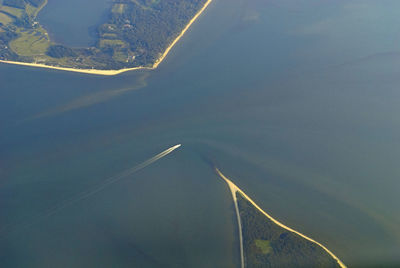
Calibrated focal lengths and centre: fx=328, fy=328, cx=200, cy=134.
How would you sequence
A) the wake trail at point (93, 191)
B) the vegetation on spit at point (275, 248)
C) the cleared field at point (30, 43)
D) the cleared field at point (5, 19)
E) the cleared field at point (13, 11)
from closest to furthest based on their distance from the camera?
the vegetation on spit at point (275, 248), the wake trail at point (93, 191), the cleared field at point (30, 43), the cleared field at point (5, 19), the cleared field at point (13, 11)

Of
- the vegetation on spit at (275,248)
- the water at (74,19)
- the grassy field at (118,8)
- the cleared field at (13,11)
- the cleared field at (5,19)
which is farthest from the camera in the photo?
the cleared field at (13,11)

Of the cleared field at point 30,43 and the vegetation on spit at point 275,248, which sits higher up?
the cleared field at point 30,43

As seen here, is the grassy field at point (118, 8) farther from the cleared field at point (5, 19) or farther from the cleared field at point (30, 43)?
the cleared field at point (5, 19)

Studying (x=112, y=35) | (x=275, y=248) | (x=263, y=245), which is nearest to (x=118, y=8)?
(x=112, y=35)

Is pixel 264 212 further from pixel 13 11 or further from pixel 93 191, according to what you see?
pixel 13 11

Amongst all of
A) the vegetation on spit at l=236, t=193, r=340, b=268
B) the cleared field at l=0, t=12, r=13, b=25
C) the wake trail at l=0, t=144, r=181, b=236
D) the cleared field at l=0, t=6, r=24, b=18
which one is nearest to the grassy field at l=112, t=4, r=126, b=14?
the cleared field at l=0, t=6, r=24, b=18

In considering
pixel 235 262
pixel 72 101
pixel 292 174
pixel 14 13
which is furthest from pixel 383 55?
pixel 14 13

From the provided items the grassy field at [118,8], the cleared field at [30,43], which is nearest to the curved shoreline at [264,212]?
the cleared field at [30,43]

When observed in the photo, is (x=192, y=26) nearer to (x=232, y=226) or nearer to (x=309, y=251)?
(x=232, y=226)
